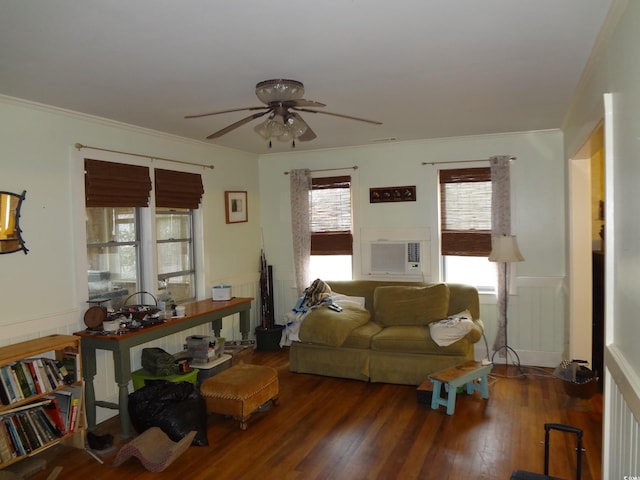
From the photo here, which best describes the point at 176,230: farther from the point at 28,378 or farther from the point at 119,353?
the point at 28,378

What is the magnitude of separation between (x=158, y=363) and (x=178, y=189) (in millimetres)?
1735

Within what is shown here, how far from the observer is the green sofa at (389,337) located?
4539mm

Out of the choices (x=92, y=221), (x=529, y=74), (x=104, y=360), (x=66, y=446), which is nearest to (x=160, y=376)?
(x=104, y=360)

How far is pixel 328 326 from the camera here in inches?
188

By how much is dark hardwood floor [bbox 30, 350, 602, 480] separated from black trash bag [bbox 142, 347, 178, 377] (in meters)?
0.49

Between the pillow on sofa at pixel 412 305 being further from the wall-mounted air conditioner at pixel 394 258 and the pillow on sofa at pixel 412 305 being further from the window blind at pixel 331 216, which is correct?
the window blind at pixel 331 216

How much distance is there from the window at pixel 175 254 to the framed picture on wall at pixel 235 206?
1.78ft

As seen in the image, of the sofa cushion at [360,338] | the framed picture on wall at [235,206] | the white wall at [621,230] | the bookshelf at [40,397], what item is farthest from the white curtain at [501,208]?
the bookshelf at [40,397]

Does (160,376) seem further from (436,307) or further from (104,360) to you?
(436,307)

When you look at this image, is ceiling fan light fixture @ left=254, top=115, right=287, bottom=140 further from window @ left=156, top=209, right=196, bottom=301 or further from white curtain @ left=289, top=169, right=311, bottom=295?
white curtain @ left=289, top=169, right=311, bottom=295

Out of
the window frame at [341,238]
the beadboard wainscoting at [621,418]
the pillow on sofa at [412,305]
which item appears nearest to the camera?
the beadboard wainscoting at [621,418]

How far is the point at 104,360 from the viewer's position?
4.02 m

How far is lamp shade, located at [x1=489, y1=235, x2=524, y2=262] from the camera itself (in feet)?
15.6

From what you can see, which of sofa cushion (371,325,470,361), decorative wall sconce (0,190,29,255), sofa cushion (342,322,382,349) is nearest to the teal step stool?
decorative wall sconce (0,190,29,255)
